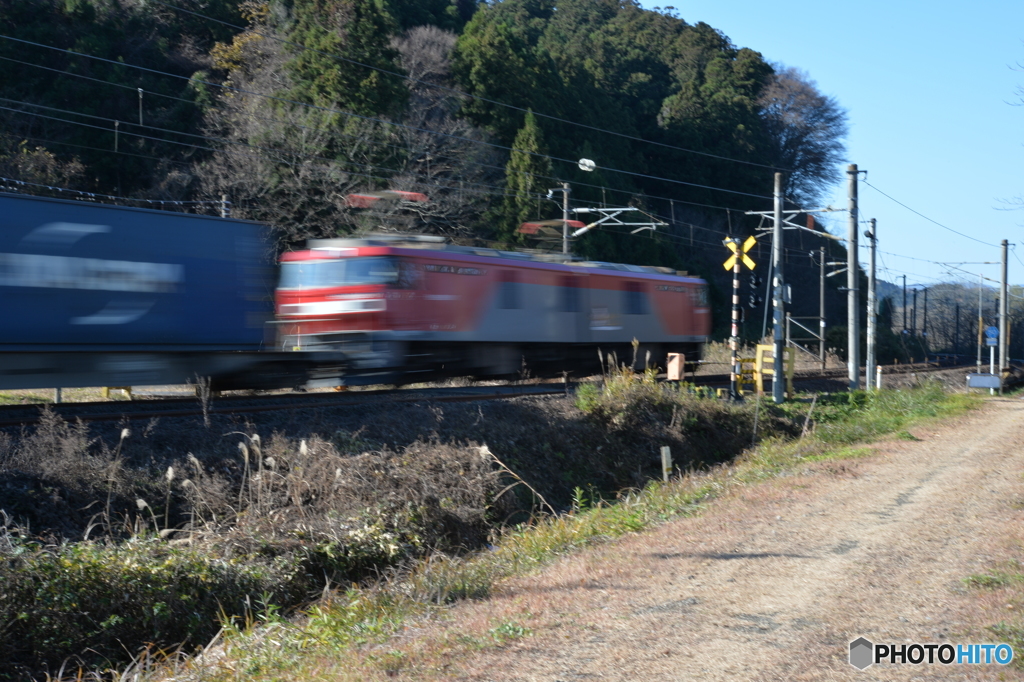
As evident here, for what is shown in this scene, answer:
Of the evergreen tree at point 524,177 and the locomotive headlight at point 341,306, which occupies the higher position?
the evergreen tree at point 524,177

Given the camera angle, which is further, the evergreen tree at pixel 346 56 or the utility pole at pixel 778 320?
the evergreen tree at pixel 346 56

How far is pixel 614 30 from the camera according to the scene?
6328 cm

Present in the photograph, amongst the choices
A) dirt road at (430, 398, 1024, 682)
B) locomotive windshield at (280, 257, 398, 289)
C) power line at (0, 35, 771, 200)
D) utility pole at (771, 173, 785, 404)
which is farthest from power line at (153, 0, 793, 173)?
dirt road at (430, 398, 1024, 682)

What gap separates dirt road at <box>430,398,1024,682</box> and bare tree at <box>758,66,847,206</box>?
186 ft

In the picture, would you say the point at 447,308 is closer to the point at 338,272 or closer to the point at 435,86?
the point at 338,272

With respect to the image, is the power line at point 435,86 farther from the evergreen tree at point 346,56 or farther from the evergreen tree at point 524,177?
the evergreen tree at point 524,177

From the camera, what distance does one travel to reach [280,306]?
1748 centimetres

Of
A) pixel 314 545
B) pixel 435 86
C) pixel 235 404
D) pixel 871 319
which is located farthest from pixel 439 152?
pixel 314 545

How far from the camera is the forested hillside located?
30.8m

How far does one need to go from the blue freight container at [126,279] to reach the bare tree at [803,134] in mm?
54051

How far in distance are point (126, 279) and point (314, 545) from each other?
223 inches

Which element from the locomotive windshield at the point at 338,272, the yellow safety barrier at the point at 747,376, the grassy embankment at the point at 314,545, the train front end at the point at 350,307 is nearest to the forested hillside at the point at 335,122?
the locomotive windshield at the point at 338,272

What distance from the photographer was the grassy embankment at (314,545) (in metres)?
6.43

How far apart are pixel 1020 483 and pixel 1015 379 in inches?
996
